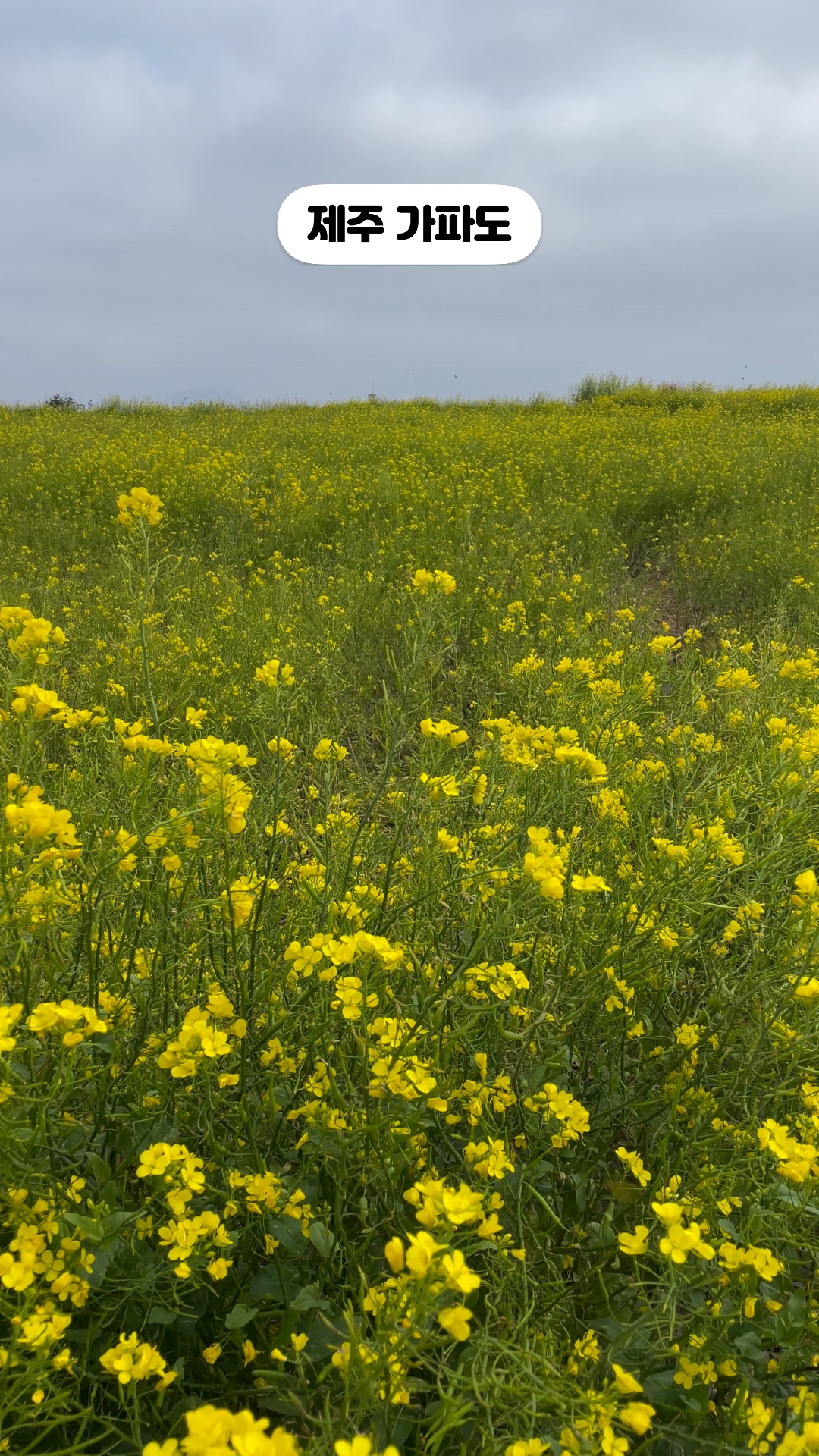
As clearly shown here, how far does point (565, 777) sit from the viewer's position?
158cm

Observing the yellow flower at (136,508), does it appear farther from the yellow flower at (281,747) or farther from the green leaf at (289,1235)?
the green leaf at (289,1235)

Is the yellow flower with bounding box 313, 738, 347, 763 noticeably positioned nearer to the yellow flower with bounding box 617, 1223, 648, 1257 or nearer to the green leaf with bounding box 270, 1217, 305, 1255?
the green leaf with bounding box 270, 1217, 305, 1255

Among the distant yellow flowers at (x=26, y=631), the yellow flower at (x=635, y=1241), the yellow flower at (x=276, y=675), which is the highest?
the distant yellow flowers at (x=26, y=631)

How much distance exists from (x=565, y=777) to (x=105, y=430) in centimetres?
1174

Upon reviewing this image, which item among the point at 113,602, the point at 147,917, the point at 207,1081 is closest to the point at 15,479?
the point at 113,602

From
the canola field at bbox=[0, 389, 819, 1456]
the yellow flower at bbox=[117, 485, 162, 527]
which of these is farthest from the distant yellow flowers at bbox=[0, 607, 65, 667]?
the yellow flower at bbox=[117, 485, 162, 527]

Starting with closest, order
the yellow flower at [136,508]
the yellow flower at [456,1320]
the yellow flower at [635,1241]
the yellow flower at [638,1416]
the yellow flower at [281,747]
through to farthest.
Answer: the yellow flower at [456,1320] < the yellow flower at [638,1416] < the yellow flower at [635,1241] < the yellow flower at [281,747] < the yellow flower at [136,508]

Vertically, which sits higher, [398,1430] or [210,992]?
[210,992]

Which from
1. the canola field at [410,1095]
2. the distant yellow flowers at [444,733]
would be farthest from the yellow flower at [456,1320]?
the distant yellow flowers at [444,733]

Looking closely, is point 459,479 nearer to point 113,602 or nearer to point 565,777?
point 113,602

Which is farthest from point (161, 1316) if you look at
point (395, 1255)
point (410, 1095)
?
point (395, 1255)

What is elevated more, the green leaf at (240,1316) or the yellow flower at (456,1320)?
the yellow flower at (456,1320)

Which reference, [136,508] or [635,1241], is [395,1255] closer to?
[635,1241]

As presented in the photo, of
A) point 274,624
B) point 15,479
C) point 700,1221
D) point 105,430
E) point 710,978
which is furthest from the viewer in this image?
point 105,430
